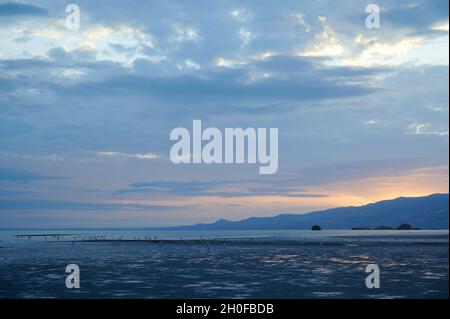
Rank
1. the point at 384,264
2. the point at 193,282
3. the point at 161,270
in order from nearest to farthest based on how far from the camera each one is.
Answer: the point at 193,282 < the point at 161,270 < the point at 384,264

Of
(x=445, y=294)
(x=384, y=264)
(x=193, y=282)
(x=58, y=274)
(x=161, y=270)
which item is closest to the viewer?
(x=445, y=294)

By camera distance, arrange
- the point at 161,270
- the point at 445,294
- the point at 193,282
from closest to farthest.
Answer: the point at 445,294, the point at 193,282, the point at 161,270

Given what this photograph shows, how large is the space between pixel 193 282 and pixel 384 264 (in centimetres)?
2988

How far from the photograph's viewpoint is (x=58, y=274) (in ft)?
176
